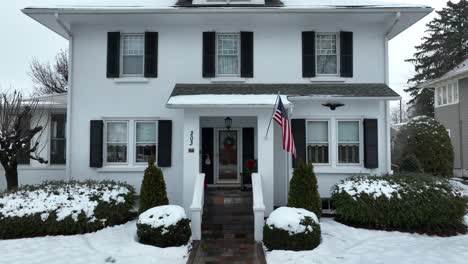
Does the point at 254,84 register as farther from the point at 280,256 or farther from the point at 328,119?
the point at 280,256

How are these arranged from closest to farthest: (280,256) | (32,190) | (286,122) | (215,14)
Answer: (280,256) < (286,122) < (32,190) < (215,14)

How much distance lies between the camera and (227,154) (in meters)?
13.7

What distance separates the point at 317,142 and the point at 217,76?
3.85m

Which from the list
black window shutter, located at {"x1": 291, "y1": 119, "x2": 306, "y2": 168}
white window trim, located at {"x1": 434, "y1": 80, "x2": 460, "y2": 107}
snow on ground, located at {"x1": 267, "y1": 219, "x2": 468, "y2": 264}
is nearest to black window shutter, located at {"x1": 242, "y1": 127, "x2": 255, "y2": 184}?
A: black window shutter, located at {"x1": 291, "y1": 119, "x2": 306, "y2": 168}

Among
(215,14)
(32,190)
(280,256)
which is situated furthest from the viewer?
(215,14)

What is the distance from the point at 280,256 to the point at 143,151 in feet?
20.4

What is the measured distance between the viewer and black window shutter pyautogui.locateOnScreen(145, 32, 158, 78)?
12.5 metres

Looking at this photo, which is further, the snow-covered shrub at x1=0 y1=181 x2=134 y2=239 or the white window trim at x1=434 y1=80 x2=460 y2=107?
the white window trim at x1=434 y1=80 x2=460 y2=107

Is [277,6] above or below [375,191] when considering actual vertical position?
above

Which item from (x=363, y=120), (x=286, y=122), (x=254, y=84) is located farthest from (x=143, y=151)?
(x=363, y=120)

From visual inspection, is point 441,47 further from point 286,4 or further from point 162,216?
point 162,216

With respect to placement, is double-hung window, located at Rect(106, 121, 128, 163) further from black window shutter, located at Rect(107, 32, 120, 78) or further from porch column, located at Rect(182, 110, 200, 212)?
porch column, located at Rect(182, 110, 200, 212)

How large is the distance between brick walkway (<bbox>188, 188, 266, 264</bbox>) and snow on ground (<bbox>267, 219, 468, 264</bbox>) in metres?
0.69

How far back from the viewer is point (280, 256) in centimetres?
812
